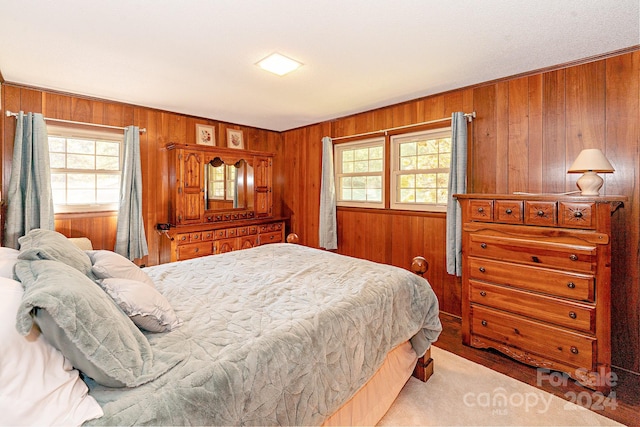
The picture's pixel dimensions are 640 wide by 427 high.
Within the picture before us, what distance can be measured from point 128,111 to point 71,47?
150 centimetres

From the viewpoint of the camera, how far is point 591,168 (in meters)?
2.18

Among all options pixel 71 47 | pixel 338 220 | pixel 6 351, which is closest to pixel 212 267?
pixel 6 351

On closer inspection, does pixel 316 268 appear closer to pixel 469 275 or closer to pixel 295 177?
pixel 469 275

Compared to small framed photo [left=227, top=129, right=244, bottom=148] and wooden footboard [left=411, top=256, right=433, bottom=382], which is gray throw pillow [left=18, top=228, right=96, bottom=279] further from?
small framed photo [left=227, top=129, right=244, bottom=148]

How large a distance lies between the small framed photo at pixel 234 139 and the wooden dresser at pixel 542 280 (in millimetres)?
3508

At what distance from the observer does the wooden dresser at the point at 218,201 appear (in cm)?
398

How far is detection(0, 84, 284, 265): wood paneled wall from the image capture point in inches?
121

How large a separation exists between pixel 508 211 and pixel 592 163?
63cm

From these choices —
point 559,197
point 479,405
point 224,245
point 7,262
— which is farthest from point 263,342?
point 224,245

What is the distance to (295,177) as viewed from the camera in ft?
17.3

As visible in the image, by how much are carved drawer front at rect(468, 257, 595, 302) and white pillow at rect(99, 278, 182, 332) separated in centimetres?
239

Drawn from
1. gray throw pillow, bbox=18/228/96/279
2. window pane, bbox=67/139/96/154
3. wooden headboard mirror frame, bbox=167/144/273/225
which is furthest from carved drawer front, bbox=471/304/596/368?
window pane, bbox=67/139/96/154

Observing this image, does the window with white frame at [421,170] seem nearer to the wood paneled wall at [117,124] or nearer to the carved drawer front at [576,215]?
the carved drawer front at [576,215]

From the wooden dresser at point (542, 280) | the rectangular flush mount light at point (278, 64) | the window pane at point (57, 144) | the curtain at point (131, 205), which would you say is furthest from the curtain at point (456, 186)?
the window pane at point (57, 144)
